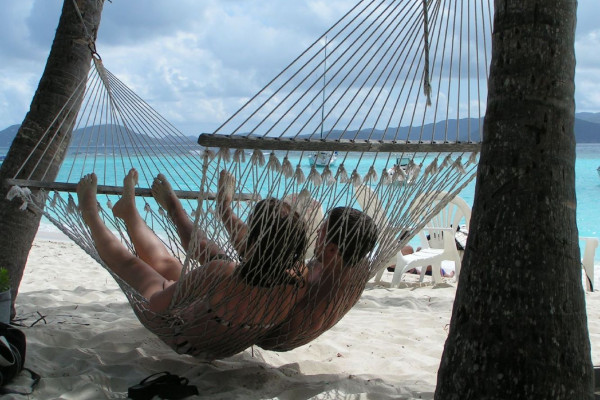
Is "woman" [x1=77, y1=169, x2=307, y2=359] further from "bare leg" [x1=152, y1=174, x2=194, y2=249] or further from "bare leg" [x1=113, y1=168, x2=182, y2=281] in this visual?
"bare leg" [x1=152, y1=174, x2=194, y2=249]

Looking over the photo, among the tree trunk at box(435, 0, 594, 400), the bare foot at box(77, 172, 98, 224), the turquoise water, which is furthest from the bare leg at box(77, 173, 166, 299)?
the turquoise water

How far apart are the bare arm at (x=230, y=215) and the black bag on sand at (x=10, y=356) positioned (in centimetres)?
72

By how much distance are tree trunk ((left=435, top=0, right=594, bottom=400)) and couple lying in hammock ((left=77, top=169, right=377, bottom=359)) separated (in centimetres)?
65

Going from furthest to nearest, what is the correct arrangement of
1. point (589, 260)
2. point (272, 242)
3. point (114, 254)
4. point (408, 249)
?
point (408, 249) < point (589, 260) < point (114, 254) < point (272, 242)

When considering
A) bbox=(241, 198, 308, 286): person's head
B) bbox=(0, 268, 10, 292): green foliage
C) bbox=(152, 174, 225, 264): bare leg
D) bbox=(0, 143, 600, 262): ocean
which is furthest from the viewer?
bbox=(0, 143, 600, 262): ocean

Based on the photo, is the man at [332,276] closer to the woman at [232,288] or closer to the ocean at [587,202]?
the woman at [232,288]

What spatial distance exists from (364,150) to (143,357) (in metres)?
1.09

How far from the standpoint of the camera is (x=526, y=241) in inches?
43.1

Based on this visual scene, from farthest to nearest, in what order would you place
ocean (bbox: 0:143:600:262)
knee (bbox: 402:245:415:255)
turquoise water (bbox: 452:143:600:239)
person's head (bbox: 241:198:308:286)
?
turquoise water (bbox: 452:143:600:239) → ocean (bbox: 0:143:600:262) → knee (bbox: 402:245:415:255) → person's head (bbox: 241:198:308:286)

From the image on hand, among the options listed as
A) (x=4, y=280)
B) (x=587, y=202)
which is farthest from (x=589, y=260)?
(x=587, y=202)

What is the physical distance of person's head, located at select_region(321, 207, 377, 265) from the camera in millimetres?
1773

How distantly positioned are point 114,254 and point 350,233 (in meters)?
0.81

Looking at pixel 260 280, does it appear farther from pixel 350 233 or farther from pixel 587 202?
pixel 587 202

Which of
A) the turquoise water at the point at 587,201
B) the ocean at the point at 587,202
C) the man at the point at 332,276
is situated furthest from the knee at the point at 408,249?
the turquoise water at the point at 587,201
